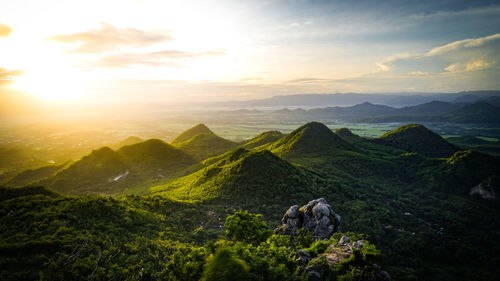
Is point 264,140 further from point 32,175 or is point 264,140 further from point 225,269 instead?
point 225,269

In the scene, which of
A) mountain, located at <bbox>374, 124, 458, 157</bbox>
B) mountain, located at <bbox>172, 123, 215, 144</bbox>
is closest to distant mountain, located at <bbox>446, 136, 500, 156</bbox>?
mountain, located at <bbox>374, 124, 458, 157</bbox>

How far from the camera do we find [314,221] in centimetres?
3000

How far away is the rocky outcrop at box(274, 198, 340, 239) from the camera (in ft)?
95.0

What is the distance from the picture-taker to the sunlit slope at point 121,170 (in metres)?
69.2

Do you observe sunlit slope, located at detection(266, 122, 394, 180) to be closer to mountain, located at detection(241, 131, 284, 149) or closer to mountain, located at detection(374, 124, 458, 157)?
mountain, located at detection(241, 131, 284, 149)

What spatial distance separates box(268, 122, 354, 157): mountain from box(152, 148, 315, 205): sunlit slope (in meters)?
36.2

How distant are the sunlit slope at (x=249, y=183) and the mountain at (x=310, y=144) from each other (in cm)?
3622

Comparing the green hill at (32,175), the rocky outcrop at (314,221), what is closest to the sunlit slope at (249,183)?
the rocky outcrop at (314,221)

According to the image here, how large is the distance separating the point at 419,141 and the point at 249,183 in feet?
400

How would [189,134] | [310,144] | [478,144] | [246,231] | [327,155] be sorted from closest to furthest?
[246,231] < [327,155] < [310,144] < [478,144] < [189,134]

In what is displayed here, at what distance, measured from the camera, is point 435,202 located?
63969 mm

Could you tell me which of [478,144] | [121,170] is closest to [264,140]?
[121,170]

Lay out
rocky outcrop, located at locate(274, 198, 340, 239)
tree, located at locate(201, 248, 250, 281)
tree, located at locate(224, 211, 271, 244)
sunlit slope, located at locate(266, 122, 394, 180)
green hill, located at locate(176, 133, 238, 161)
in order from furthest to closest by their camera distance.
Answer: green hill, located at locate(176, 133, 238, 161) → sunlit slope, located at locate(266, 122, 394, 180) → rocky outcrop, located at locate(274, 198, 340, 239) → tree, located at locate(224, 211, 271, 244) → tree, located at locate(201, 248, 250, 281)

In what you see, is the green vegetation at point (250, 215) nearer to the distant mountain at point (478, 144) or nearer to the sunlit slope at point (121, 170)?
the sunlit slope at point (121, 170)
